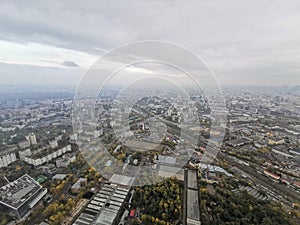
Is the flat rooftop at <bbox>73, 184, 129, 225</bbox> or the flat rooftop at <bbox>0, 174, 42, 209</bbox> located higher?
the flat rooftop at <bbox>0, 174, 42, 209</bbox>

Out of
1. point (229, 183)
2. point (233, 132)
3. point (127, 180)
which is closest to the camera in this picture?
point (127, 180)

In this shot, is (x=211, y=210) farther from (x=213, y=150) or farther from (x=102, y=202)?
(x=213, y=150)

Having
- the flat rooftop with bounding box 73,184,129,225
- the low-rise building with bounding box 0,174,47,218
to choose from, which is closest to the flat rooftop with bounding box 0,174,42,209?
the low-rise building with bounding box 0,174,47,218

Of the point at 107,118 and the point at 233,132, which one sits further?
the point at 233,132

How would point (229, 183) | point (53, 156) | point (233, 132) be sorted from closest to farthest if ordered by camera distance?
1. point (229, 183)
2. point (53, 156)
3. point (233, 132)

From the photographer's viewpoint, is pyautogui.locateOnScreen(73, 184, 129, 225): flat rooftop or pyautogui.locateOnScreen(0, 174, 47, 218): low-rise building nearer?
pyautogui.locateOnScreen(73, 184, 129, 225): flat rooftop

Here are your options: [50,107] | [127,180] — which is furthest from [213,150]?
[50,107]

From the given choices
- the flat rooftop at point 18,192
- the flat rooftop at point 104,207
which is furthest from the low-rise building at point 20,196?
the flat rooftop at point 104,207

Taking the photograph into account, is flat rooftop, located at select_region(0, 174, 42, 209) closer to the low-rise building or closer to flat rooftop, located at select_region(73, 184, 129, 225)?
the low-rise building
